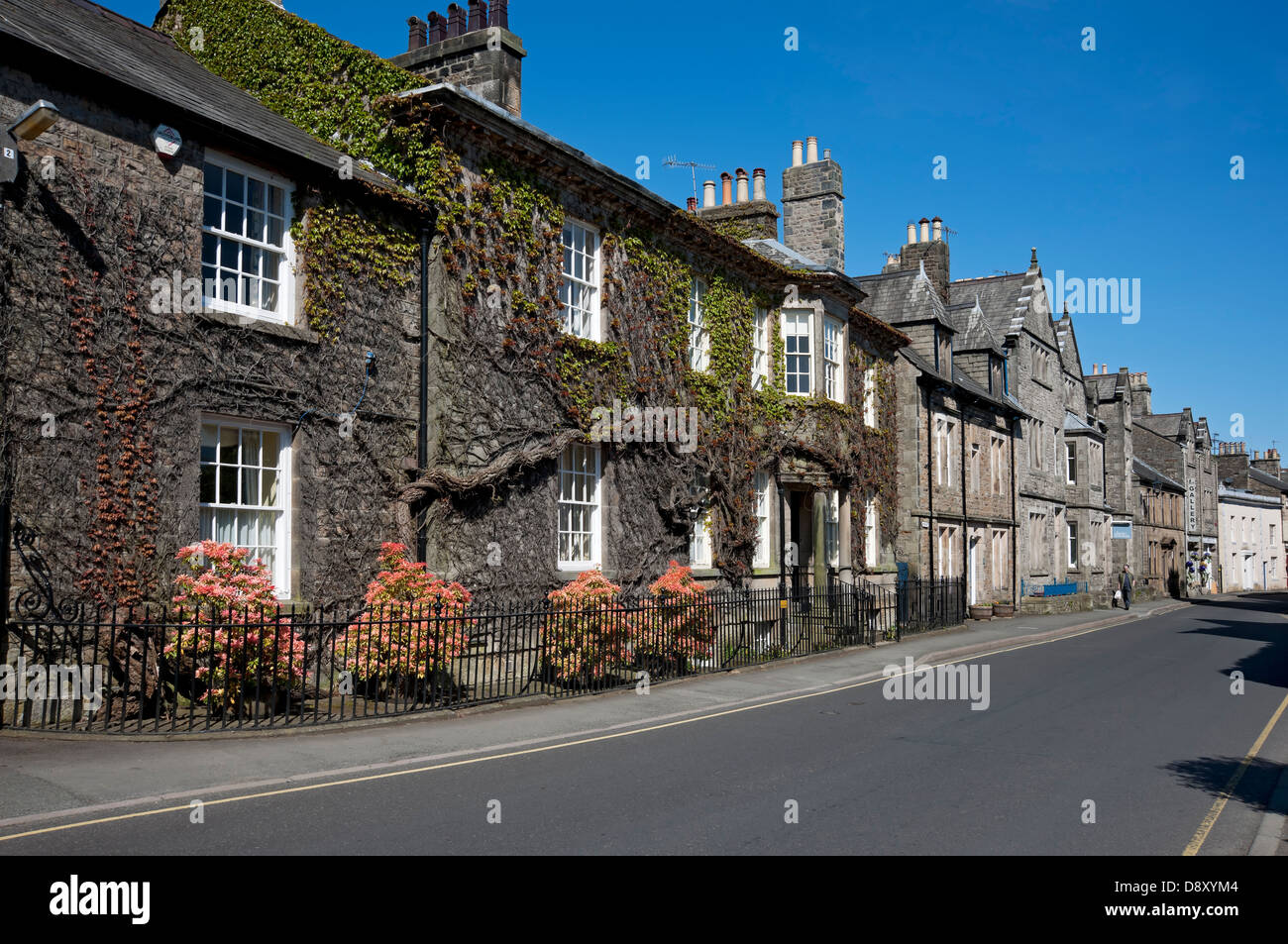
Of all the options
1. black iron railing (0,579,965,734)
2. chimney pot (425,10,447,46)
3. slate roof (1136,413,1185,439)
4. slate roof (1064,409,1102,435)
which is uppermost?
chimney pot (425,10,447,46)

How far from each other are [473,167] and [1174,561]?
6064cm

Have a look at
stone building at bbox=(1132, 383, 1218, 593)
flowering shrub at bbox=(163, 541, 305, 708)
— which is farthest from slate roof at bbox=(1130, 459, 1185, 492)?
flowering shrub at bbox=(163, 541, 305, 708)

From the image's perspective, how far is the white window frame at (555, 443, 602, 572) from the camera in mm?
16125

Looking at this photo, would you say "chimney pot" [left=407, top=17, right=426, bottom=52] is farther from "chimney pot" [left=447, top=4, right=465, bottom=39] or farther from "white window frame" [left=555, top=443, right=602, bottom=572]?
"white window frame" [left=555, top=443, right=602, bottom=572]

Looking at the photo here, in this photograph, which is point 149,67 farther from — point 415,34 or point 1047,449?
point 1047,449

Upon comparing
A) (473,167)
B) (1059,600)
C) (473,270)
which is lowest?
(1059,600)

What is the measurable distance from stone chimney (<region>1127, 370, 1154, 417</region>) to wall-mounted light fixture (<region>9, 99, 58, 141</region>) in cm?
6858

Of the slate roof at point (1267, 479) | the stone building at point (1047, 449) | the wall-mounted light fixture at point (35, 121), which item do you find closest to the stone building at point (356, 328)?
the wall-mounted light fixture at point (35, 121)

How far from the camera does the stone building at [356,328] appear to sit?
1023 cm

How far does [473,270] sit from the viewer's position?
14320mm
